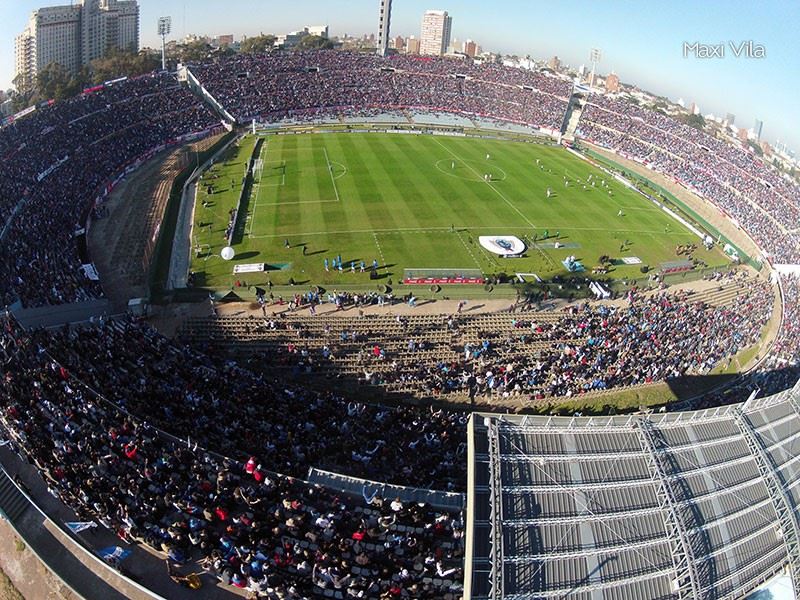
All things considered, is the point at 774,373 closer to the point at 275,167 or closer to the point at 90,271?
the point at 90,271

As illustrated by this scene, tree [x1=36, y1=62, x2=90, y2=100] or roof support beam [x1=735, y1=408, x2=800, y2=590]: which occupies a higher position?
tree [x1=36, y1=62, x2=90, y2=100]

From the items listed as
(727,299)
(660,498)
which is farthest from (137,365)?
(727,299)

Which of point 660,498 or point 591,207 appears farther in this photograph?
point 591,207

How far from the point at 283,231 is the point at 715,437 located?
3693 centimetres

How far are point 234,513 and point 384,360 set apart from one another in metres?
15.2

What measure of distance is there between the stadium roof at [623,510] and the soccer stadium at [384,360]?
72 millimetres

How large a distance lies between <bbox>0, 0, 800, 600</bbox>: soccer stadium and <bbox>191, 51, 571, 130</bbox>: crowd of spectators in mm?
5715

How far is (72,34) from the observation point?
132875 millimetres

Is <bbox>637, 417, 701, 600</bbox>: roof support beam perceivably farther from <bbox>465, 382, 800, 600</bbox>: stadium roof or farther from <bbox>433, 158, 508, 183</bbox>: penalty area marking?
<bbox>433, 158, 508, 183</bbox>: penalty area marking

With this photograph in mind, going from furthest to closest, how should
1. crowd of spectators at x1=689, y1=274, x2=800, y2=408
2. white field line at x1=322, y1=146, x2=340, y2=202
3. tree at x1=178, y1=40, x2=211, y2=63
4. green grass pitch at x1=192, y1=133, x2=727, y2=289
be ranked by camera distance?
tree at x1=178, y1=40, x2=211, y2=63 → white field line at x1=322, y1=146, x2=340, y2=202 → green grass pitch at x1=192, y1=133, x2=727, y2=289 → crowd of spectators at x1=689, y1=274, x2=800, y2=408

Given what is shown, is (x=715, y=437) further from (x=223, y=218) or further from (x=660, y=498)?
(x=223, y=218)

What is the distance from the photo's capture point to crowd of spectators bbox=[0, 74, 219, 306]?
33.2 metres

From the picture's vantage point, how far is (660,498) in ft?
44.5

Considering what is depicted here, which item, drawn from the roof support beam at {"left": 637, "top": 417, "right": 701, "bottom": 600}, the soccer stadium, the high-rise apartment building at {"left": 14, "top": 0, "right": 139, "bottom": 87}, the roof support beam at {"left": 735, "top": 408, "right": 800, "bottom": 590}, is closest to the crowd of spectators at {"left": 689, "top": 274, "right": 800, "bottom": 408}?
the soccer stadium
